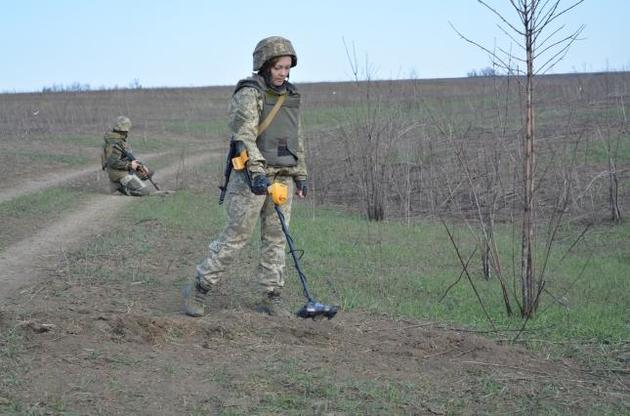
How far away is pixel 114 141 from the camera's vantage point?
15461 millimetres

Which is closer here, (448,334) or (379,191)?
(448,334)

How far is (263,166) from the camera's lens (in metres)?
6.40

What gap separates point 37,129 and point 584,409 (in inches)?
1100

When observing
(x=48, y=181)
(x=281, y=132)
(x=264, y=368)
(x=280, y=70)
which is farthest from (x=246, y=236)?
(x=48, y=181)

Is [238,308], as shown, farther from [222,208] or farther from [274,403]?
[222,208]

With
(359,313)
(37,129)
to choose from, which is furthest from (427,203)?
(37,129)

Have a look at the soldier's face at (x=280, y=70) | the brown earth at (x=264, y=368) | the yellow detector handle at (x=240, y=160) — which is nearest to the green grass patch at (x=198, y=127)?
the soldier's face at (x=280, y=70)

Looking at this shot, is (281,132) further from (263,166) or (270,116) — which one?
(263,166)

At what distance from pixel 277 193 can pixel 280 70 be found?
2.95 feet

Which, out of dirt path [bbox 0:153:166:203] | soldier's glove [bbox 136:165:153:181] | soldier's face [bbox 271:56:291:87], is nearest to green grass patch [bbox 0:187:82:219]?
dirt path [bbox 0:153:166:203]

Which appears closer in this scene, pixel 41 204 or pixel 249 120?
pixel 249 120

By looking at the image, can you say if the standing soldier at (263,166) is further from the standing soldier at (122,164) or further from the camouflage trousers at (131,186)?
the camouflage trousers at (131,186)

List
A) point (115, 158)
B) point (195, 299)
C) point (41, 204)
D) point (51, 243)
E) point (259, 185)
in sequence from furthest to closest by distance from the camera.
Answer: point (115, 158) → point (41, 204) → point (51, 243) → point (195, 299) → point (259, 185)

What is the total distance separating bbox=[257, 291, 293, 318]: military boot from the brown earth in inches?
5.2
